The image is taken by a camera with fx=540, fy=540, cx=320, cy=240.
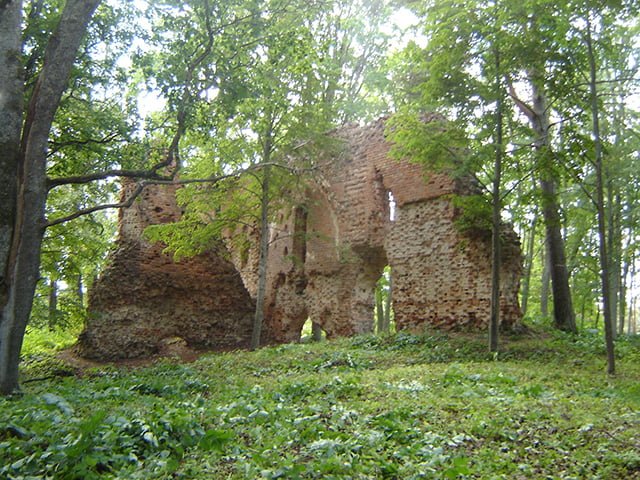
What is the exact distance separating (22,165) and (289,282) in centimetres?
1117

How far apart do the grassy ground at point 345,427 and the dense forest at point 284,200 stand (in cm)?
3

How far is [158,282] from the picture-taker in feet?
53.9

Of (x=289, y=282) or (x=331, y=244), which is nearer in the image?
(x=331, y=244)

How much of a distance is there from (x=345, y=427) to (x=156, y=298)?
1269cm

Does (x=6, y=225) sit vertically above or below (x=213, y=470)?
above

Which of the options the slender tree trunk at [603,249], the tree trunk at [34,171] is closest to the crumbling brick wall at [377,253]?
the slender tree trunk at [603,249]

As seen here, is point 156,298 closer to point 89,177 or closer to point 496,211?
point 89,177

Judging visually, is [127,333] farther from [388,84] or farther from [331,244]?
[388,84]

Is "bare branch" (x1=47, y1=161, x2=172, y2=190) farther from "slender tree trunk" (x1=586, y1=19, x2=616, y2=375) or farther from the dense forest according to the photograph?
"slender tree trunk" (x1=586, y1=19, x2=616, y2=375)

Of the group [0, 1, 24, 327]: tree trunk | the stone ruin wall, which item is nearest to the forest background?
[0, 1, 24, 327]: tree trunk

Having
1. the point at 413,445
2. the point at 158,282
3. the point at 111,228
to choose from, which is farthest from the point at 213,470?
the point at 111,228

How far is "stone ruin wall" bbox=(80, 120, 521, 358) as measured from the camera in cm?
1233

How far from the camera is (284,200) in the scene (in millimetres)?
15281

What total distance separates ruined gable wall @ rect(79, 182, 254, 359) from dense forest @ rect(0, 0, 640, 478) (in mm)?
991
